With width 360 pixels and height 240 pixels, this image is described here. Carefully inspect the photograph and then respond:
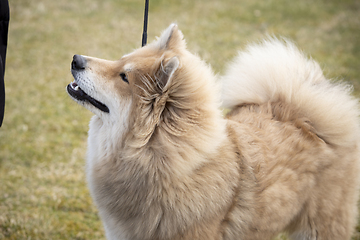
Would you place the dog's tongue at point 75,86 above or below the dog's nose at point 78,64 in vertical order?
below

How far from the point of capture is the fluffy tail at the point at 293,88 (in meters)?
2.72

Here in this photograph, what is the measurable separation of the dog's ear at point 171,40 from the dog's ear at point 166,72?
0.33 metres

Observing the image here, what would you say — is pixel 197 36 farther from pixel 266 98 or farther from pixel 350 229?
pixel 350 229

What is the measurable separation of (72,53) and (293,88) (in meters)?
7.33

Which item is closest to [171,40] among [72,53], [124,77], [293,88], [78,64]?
[124,77]

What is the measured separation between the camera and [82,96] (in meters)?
2.46

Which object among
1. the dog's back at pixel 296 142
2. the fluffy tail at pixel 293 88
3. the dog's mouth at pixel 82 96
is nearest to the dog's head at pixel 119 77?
the dog's mouth at pixel 82 96

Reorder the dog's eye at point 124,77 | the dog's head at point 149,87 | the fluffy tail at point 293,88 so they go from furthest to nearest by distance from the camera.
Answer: the fluffy tail at point 293,88 < the dog's eye at point 124,77 < the dog's head at point 149,87

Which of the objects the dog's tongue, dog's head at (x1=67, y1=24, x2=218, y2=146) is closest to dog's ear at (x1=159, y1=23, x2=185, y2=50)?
dog's head at (x1=67, y1=24, x2=218, y2=146)

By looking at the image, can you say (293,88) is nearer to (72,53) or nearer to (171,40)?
(171,40)

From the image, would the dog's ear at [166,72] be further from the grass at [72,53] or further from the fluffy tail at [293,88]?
the grass at [72,53]

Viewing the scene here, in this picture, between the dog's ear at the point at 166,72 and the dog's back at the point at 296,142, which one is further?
the dog's back at the point at 296,142

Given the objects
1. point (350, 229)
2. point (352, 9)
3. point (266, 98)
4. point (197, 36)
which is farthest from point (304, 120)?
point (352, 9)

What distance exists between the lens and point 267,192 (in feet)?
7.95
